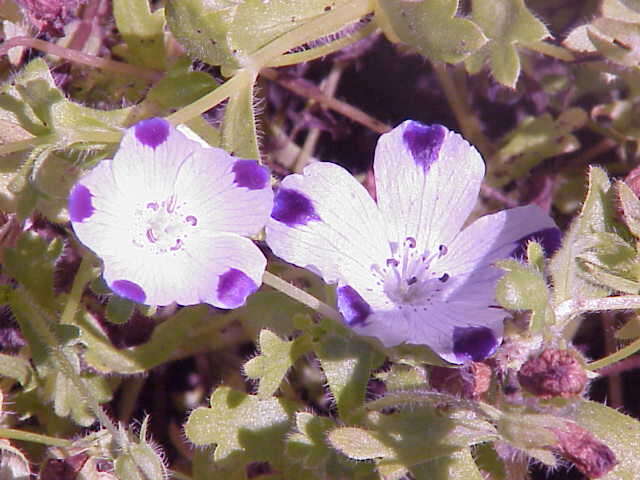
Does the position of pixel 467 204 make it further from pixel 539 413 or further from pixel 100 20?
pixel 100 20

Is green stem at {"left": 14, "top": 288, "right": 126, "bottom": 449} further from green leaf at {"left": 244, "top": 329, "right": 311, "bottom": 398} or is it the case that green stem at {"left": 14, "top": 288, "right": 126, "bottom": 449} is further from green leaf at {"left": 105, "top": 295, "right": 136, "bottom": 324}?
green leaf at {"left": 244, "top": 329, "right": 311, "bottom": 398}

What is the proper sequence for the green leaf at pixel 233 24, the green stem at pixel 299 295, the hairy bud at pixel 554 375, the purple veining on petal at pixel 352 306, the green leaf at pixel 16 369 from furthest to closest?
the green leaf at pixel 16 369 → the green leaf at pixel 233 24 → the green stem at pixel 299 295 → the purple veining on petal at pixel 352 306 → the hairy bud at pixel 554 375

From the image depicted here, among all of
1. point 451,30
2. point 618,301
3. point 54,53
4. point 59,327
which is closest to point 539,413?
point 618,301

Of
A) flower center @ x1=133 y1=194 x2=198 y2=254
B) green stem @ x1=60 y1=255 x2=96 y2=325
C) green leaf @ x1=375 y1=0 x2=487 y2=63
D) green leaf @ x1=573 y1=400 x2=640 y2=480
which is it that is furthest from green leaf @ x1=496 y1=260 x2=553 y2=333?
green stem @ x1=60 y1=255 x2=96 y2=325

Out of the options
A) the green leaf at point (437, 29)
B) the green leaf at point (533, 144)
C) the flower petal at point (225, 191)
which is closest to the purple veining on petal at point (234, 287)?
the flower petal at point (225, 191)

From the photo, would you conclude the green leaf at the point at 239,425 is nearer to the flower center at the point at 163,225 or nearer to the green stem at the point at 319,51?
the flower center at the point at 163,225

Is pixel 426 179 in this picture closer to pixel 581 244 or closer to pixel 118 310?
pixel 581 244

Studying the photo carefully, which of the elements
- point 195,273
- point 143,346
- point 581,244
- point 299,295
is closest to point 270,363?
point 299,295
